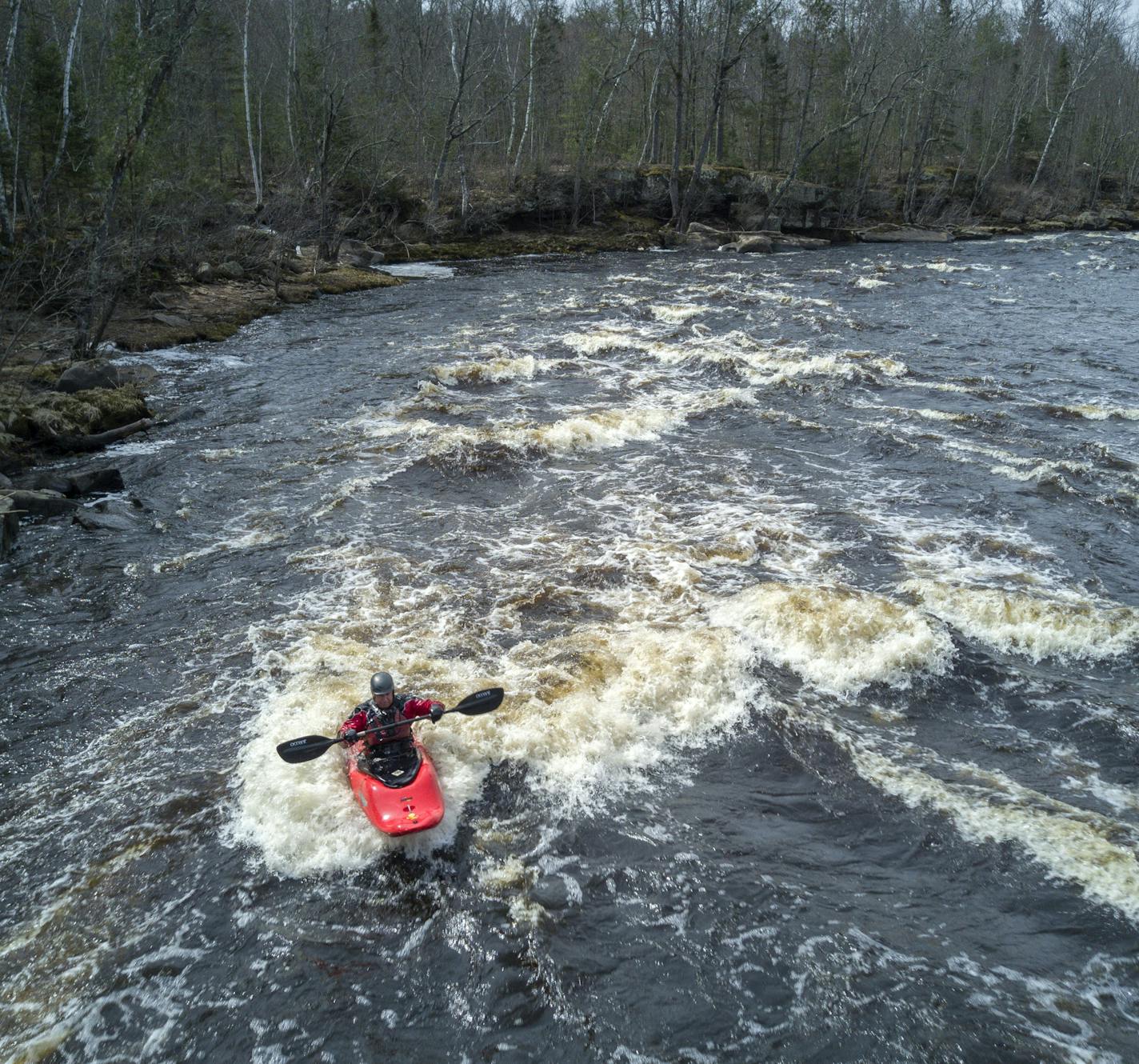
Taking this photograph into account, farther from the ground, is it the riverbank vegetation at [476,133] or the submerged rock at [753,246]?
the riverbank vegetation at [476,133]

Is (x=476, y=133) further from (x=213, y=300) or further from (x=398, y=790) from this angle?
(x=398, y=790)

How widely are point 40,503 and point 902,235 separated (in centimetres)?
4557

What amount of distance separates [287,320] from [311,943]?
21582 millimetres

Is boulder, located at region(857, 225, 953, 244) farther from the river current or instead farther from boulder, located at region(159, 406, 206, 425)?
boulder, located at region(159, 406, 206, 425)

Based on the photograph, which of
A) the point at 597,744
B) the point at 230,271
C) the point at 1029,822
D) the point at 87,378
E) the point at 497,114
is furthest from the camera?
the point at 497,114

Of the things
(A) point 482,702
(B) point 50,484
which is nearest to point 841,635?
(A) point 482,702

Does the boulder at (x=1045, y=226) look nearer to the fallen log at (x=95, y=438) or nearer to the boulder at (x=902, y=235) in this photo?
the boulder at (x=902, y=235)

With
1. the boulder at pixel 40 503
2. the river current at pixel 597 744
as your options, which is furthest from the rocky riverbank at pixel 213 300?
the river current at pixel 597 744

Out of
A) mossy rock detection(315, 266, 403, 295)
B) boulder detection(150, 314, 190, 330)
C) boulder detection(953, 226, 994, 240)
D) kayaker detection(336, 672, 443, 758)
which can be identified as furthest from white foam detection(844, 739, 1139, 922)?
boulder detection(953, 226, 994, 240)

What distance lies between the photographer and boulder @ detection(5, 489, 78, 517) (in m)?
10.4

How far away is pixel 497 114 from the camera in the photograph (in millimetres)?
49562

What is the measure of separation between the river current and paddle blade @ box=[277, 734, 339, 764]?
0.48 m

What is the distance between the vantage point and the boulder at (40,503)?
10.4m

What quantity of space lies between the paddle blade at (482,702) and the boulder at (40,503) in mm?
7435
